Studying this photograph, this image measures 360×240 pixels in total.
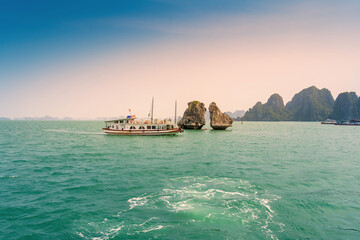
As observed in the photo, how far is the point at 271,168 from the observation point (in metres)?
22.8

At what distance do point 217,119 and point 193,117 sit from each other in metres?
12.3

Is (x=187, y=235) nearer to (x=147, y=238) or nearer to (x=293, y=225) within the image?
(x=147, y=238)

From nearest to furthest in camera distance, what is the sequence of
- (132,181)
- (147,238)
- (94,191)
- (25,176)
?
(147,238), (94,191), (132,181), (25,176)

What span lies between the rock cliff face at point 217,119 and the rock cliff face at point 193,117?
6.76 meters

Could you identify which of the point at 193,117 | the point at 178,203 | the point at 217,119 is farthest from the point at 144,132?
the point at 178,203

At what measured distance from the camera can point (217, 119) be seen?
93875 millimetres

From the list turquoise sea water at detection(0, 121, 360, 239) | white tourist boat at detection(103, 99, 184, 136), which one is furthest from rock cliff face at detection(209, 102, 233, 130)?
turquoise sea water at detection(0, 121, 360, 239)

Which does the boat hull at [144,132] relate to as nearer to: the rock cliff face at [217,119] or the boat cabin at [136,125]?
the boat cabin at [136,125]

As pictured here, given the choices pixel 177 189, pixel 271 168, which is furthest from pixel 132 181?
pixel 271 168

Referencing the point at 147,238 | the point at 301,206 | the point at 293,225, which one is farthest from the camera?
the point at 301,206

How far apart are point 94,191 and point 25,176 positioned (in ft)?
30.9

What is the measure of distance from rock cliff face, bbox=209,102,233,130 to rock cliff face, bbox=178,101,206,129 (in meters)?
6.76

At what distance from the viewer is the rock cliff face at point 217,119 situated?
9294 cm

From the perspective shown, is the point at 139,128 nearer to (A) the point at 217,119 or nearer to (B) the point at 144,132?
(B) the point at 144,132
